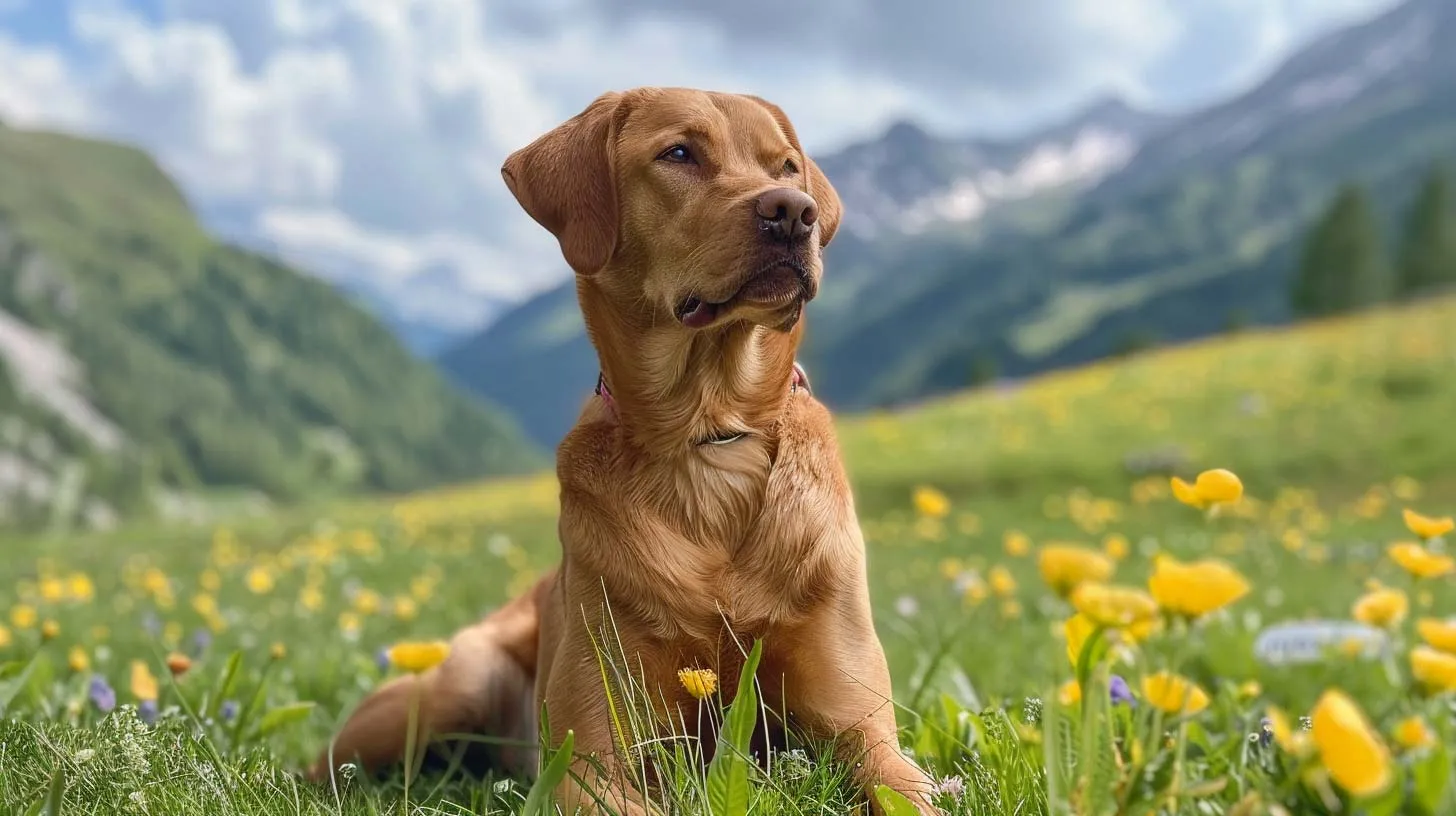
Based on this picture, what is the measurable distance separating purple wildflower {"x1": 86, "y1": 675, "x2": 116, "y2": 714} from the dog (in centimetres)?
159

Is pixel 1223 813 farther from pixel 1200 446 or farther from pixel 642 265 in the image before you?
pixel 1200 446

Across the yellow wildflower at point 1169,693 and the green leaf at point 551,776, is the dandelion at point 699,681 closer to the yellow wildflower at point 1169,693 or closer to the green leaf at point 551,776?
the green leaf at point 551,776

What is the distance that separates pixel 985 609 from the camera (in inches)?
323

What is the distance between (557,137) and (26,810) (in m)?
2.18

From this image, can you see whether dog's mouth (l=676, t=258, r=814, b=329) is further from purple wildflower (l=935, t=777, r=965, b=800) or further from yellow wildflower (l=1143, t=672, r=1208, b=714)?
yellow wildflower (l=1143, t=672, r=1208, b=714)

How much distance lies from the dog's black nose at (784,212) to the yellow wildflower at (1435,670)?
5.88 feet

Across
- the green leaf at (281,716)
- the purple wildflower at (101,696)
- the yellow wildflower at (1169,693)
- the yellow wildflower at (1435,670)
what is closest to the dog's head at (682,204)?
the yellow wildflower at (1169,693)

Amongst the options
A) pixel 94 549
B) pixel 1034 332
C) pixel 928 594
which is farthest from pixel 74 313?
pixel 928 594

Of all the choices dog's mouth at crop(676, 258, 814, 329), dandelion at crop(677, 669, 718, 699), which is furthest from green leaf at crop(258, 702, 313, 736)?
dog's mouth at crop(676, 258, 814, 329)

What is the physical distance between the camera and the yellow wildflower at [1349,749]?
123cm

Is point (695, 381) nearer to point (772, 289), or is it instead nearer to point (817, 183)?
point (772, 289)

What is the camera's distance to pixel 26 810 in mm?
2262

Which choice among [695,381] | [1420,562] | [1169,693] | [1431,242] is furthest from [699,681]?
[1431,242]

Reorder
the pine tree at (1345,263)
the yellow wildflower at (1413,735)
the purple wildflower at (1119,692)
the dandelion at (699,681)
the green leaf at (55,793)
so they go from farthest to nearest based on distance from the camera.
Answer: the pine tree at (1345,263)
the purple wildflower at (1119,692)
the dandelion at (699,681)
the green leaf at (55,793)
the yellow wildflower at (1413,735)
